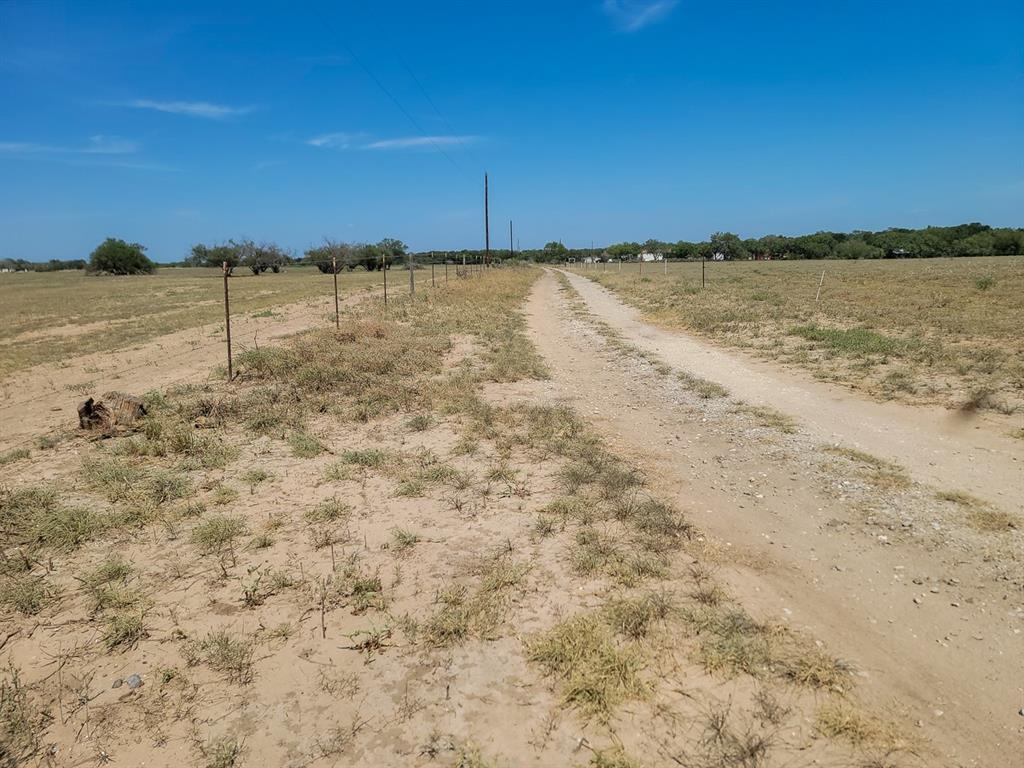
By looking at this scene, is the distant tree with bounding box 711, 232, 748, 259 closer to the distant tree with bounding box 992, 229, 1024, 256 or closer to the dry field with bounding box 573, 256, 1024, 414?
the distant tree with bounding box 992, 229, 1024, 256

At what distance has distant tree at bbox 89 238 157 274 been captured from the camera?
84125 millimetres

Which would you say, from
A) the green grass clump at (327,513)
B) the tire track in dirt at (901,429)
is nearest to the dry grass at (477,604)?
the green grass clump at (327,513)

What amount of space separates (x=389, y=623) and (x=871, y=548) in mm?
3621

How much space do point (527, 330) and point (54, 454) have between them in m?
11.9

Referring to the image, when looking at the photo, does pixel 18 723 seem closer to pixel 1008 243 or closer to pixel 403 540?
pixel 403 540

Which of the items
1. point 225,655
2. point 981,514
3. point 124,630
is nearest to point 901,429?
point 981,514

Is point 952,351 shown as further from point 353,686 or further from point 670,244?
point 670,244

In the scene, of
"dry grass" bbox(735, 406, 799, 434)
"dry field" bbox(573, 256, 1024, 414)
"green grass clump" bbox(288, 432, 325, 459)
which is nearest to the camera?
"green grass clump" bbox(288, 432, 325, 459)

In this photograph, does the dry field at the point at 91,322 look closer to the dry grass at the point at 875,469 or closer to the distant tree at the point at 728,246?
the dry grass at the point at 875,469

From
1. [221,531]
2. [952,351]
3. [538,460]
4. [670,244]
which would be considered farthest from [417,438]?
[670,244]

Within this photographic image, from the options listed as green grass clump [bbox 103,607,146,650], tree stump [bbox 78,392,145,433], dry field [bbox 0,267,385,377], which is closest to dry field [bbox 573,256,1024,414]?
green grass clump [bbox 103,607,146,650]

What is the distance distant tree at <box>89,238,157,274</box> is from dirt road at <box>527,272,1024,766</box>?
100m

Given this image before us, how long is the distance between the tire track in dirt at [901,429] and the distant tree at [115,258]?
99585 mm

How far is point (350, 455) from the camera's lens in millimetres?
6062
